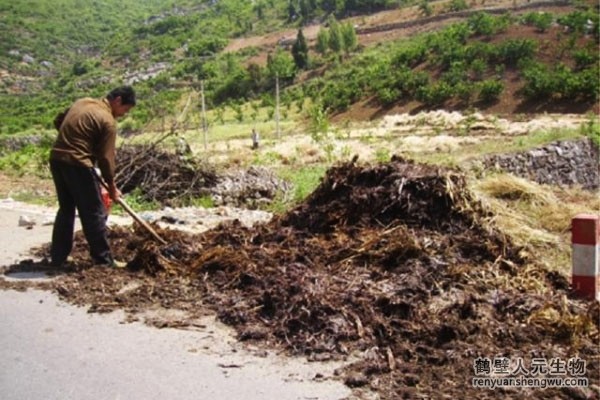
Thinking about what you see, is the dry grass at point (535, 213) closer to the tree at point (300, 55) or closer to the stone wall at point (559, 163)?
the stone wall at point (559, 163)

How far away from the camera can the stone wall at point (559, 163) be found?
682 inches

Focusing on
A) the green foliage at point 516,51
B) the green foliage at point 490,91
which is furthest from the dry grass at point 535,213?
the green foliage at point 516,51

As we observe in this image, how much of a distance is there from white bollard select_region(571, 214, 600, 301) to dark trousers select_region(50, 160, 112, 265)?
15.0 ft

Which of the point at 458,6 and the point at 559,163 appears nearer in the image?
the point at 559,163

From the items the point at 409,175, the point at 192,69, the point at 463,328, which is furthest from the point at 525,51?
the point at 192,69

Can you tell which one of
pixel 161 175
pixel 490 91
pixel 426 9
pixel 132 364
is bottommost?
pixel 132 364

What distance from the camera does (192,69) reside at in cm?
8131

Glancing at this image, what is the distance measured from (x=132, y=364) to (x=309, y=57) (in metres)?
67.6

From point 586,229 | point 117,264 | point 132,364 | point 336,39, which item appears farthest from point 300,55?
point 132,364

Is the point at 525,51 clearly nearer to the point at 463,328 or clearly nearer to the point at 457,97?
the point at 457,97

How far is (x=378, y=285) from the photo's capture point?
5895mm

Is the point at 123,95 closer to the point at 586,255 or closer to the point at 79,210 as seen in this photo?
the point at 79,210

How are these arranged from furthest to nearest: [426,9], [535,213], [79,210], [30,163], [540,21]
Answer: [426,9], [540,21], [30,163], [535,213], [79,210]

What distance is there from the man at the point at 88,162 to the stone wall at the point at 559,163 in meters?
11.2
